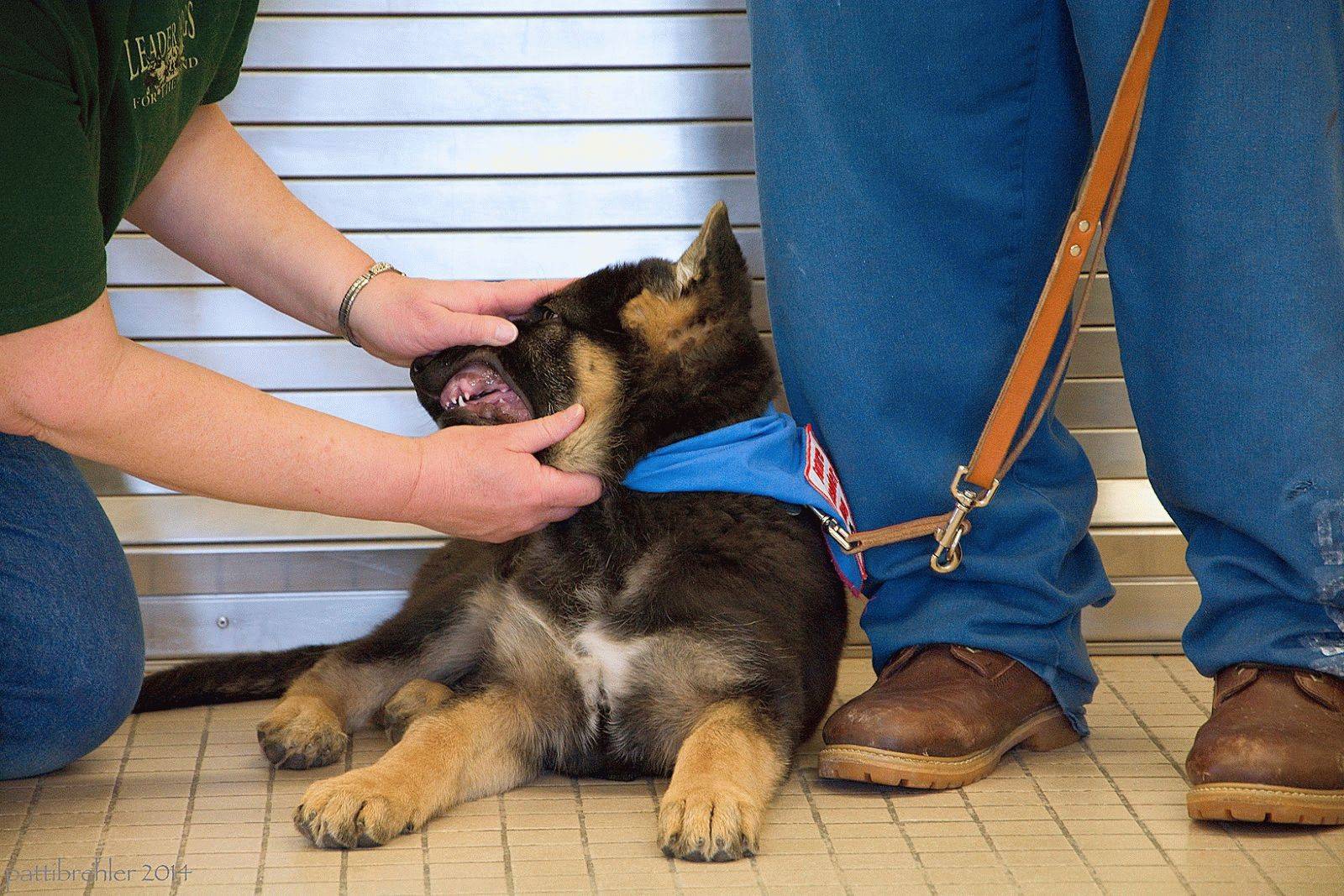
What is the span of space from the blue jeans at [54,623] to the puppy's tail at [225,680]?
32 cm

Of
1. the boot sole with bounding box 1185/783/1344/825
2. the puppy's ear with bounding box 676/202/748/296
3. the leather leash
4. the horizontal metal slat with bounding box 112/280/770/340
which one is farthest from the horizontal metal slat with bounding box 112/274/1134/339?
the boot sole with bounding box 1185/783/1344/825

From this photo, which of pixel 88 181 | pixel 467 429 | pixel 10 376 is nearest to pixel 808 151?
pixel 467 429

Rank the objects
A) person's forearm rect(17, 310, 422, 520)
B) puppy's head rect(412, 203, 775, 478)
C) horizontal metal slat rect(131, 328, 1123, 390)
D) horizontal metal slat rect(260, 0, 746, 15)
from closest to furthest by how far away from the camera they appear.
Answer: person's forearm rect(17, 310, 422, 520), puppy's head rect(412, 203, 775, 478), horizontal metal slat rect(260, 0, 746, 15), horizontal metal slat rect(131, 328, 1123, 390)

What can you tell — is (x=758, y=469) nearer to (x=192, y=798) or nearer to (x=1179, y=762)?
(x=1179, y=762)

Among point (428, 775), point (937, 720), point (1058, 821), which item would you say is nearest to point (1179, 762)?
point (1058, 821)

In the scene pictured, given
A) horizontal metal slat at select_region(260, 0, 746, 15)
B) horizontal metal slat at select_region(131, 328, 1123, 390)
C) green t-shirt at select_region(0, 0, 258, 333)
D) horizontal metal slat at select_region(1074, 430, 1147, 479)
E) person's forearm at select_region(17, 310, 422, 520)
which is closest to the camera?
green t-shirt at select_region(0, 0, 258, 333)

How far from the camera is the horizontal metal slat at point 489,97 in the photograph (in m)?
3.56

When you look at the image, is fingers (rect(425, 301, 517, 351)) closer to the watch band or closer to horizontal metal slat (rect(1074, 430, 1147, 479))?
the watch band

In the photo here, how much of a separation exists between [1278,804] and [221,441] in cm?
196

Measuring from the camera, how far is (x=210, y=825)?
2412mm

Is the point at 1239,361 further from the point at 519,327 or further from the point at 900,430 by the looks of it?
the point at 519,327

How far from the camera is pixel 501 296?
2.94 metres

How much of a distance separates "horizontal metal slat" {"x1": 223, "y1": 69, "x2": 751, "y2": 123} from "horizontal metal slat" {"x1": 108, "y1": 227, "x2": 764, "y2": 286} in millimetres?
329

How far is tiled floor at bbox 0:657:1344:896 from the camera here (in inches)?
85.4
